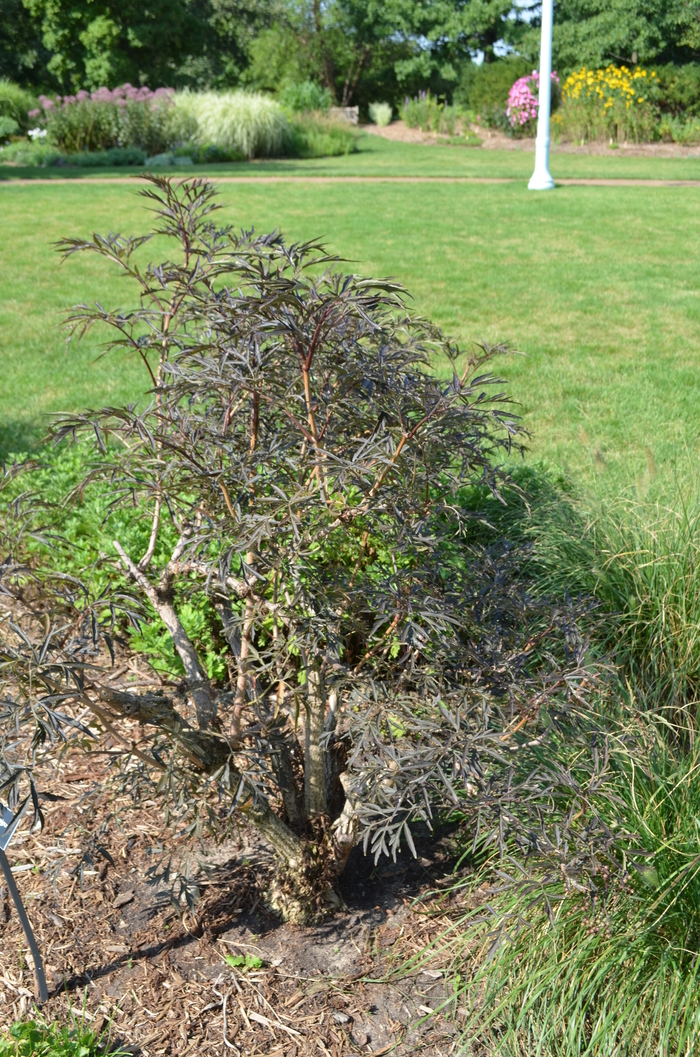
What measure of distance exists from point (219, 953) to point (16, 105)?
26306mm

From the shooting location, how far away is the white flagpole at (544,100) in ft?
38.9

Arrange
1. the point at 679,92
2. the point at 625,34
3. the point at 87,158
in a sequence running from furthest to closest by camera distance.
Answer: the point at 625,34 < the point at 679,92 < the point at 87,158

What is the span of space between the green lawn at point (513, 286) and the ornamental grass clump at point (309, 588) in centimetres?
181

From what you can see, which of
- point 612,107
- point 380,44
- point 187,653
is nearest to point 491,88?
point 612,107

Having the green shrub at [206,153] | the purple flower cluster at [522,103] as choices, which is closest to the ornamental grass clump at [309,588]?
the green shrub at [206,153]

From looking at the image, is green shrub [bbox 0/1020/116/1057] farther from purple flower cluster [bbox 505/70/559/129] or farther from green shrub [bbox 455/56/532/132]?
green shrub [bbox 455/56/532/132]

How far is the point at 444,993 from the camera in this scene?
229 cm

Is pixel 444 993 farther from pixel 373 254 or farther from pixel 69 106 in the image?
pixel 69 106

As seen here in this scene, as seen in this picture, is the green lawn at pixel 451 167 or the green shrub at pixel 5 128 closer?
the green lawn at pixel 451 167

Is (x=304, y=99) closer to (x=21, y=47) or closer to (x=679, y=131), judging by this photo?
(x=679, y=131)

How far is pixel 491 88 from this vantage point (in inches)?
1070

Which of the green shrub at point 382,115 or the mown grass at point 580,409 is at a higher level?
the green shrub at point 382,115

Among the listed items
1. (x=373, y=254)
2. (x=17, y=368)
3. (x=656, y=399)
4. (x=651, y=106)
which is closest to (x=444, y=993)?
(x=656, y=399)

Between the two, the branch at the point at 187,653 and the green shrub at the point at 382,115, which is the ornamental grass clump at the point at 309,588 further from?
the green shrub at the point at 382,115
